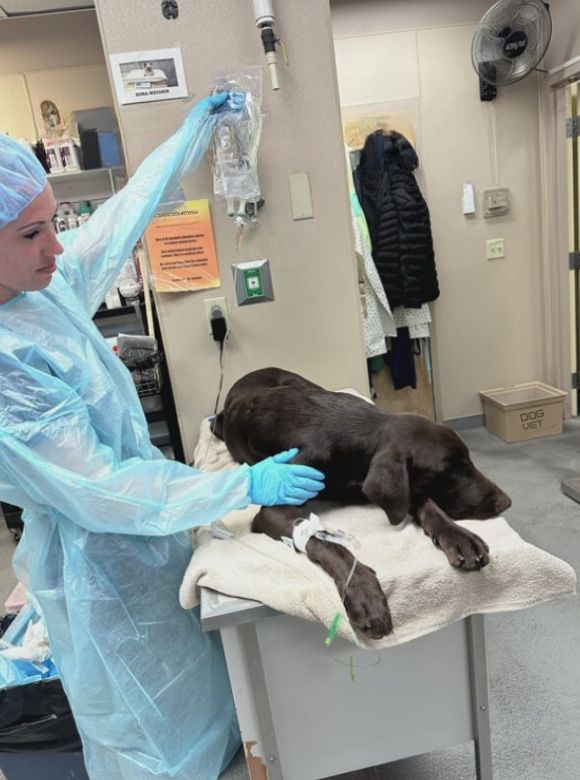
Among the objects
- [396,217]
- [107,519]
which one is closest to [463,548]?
[107,519]

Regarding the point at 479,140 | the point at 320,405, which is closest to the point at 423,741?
the point at 320,405

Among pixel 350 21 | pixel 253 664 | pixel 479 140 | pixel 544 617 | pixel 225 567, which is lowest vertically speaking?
pixel 544 617

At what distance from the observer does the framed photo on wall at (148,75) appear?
160 cm

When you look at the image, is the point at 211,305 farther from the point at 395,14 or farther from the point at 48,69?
the point at 395,14

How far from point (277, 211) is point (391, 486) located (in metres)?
1.11

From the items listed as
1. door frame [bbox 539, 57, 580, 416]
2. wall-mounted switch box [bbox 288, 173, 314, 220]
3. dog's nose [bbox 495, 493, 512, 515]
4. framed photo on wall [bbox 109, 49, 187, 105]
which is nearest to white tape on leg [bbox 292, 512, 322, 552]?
dog's nose [bbox 495, 493, 512, 515]

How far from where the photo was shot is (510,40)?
2.95 meters

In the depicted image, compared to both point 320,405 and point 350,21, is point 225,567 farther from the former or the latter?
point 350,21

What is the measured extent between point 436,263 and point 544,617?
220 centimetres

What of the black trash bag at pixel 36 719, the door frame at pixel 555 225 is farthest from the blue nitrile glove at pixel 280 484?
the door frame at pixel 555 225

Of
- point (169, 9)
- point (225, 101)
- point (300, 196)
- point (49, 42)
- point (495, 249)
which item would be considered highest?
point (49, 42)

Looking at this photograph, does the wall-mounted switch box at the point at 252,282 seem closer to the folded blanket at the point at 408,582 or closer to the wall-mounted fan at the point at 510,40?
the folded blanket at the point at 408,582

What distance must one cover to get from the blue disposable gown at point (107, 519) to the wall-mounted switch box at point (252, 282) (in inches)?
16.9

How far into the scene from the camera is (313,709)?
103 centimetres
